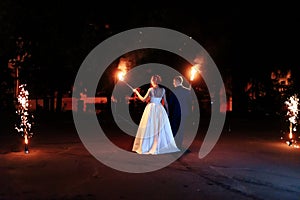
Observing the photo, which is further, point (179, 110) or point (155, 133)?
point (179, 110)

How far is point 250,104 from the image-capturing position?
2998 centimetres

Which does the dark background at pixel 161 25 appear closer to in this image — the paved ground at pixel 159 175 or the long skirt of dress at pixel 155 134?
the paved ground at pixel 159 175

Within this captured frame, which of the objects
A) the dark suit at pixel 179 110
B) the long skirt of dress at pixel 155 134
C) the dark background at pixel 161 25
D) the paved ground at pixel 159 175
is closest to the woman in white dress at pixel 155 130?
the long skirt of dress at pixel 155 134

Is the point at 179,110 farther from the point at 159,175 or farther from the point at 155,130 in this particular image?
the point at 159,175

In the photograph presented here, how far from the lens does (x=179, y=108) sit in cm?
1317

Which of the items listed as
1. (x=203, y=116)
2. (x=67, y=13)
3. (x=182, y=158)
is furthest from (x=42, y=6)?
(x=182, y=158)

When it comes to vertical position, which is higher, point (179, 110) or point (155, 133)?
point (179, 110)

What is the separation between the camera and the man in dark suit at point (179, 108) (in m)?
13.1

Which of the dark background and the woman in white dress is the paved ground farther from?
the dark background

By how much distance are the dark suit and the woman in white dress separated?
1.27 feet

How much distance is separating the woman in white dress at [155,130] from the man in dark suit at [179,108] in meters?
0.39

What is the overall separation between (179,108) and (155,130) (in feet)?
3.74

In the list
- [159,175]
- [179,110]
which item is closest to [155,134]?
[179,110]

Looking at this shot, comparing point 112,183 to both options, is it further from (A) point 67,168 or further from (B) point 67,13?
(B) point 67,13
